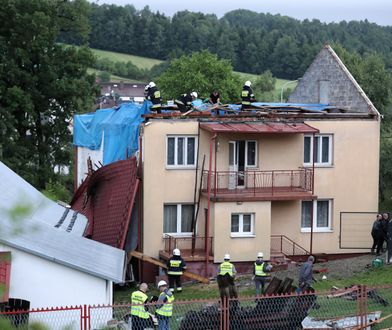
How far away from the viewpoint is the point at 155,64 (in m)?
150

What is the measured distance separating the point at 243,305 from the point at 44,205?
13050 millimetres

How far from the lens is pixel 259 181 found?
3259 centimetres

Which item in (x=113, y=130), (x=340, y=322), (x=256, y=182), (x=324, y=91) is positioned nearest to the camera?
(x=340, y=322)

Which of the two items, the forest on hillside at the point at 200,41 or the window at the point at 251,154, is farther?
the forest on hillside at the point at 200,41

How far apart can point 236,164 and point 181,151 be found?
203 centimetres

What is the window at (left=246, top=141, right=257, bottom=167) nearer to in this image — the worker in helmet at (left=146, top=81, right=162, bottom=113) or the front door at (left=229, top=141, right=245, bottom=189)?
the front door at (left=229, top=141, right=245, bottom=189)

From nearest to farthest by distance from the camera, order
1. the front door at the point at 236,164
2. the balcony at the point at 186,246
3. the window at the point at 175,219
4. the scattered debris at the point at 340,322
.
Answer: the scattered debris at the point at 340,322
the balcony at the point at 186,246
the front door at the point at 236,164
the window at the point at 175,219

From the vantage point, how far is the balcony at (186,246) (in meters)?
31.3

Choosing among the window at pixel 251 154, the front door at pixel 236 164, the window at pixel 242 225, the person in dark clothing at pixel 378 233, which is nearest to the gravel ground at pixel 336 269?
the person in dark clothing at pixel 378 233

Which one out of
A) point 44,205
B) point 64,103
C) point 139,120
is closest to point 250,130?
point 139,120

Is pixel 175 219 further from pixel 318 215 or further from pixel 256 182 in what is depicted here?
pixel 318 215

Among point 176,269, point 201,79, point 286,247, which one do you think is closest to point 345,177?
point 286,247

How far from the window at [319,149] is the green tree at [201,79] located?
33.3 m

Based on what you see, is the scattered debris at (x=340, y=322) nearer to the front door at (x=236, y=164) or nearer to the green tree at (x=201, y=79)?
the front door at (x=236, y=164)
